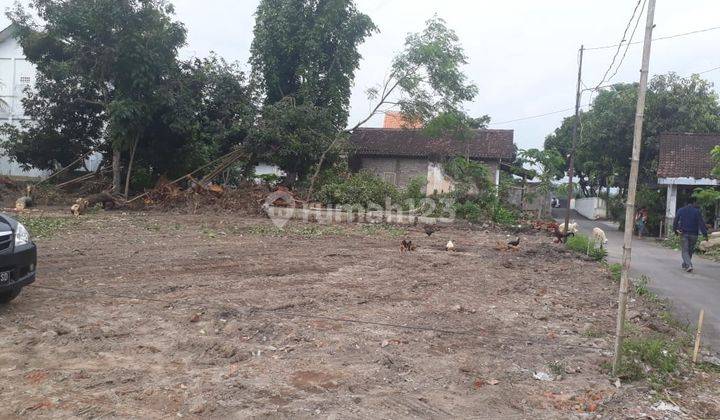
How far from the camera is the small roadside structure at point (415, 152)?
89.7 ft

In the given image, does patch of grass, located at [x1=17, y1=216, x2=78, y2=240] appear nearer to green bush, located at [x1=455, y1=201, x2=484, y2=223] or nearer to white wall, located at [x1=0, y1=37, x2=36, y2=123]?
green bush, located at [x1=455, y1=201, x2=484, y2=223]

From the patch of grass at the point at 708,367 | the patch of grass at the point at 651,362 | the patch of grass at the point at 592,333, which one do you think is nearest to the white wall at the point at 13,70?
the patch of grass at the point at 592,333

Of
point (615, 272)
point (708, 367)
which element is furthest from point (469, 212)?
point (708, 367)

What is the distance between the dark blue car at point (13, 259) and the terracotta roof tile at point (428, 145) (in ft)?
69.5

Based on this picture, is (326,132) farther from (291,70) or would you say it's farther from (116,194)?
(116,194)

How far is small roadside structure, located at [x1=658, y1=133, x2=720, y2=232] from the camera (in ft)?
66.7

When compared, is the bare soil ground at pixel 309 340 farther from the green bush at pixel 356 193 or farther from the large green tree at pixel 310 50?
the large green tree at pixel 310 50

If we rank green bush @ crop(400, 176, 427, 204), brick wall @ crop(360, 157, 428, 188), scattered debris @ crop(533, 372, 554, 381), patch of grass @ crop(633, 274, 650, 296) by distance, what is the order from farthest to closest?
1. brick wall @ crop(360, 157, 428, 188)
2. green bush @ crop(400, 176, 427, 204)
3. patch of grass @ crop(633, 274, 650, 296)
4. scattered debris @ crop(533, 372, 554, 381)

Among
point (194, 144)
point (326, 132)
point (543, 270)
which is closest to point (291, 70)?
point (326, 132)

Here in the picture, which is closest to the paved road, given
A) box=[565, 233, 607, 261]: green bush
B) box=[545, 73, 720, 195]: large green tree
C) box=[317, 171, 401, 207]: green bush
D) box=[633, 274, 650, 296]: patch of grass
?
box=[633, 274, 650, 296]: patch of grass

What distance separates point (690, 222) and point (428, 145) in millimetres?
17393

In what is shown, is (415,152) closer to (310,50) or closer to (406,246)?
(310,50)

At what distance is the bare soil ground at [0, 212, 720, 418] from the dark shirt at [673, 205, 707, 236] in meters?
2.45

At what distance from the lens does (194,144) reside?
21.6m
